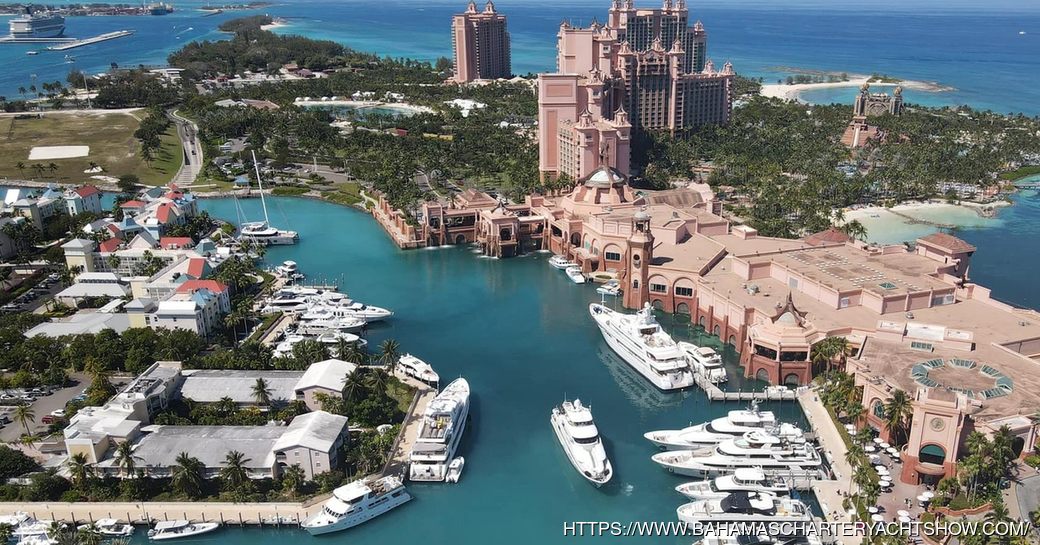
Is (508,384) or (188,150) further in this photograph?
(188,150)

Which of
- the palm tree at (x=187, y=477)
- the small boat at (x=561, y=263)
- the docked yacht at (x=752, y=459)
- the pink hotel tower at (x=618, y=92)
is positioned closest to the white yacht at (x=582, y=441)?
the docked yacht at (x=752, y=459)

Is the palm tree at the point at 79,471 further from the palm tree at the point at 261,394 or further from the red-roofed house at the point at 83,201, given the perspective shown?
the red-roofed house at the point at 83,201

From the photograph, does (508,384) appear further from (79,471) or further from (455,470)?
(79,471)

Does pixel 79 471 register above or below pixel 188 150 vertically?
below

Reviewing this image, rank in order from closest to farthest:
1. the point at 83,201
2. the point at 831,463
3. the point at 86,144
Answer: the point at 831,463 < the point at 83,201 < the point at 86,144

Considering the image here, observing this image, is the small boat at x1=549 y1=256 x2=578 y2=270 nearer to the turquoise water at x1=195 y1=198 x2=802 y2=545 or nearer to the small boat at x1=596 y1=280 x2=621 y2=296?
the turquoise water at x1=195 y1=198 x2=802 y2=545

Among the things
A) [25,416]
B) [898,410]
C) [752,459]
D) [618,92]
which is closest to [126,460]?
[25,416]

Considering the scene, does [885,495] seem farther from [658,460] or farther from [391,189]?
[391,189]

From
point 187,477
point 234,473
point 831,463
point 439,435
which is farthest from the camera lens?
point 439,435

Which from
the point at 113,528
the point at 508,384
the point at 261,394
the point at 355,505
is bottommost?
the point at 508,384
